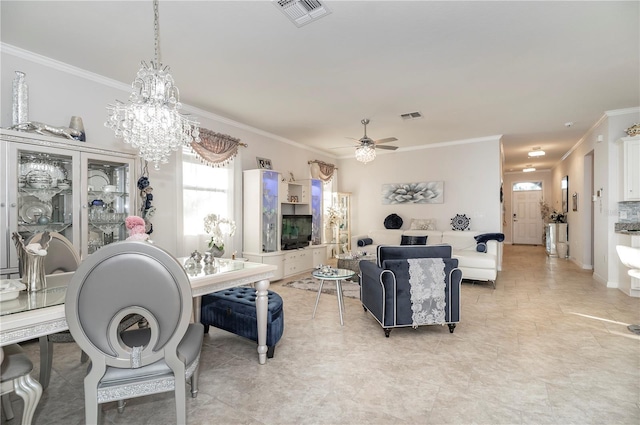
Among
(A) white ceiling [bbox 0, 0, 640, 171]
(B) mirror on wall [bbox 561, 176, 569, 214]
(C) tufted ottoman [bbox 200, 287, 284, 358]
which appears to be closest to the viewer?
(A) white ceiling [bbox 0, 0, 640, 171]

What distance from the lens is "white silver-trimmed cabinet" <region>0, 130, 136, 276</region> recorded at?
2660 millimetres

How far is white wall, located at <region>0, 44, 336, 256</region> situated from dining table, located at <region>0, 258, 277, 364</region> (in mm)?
1875

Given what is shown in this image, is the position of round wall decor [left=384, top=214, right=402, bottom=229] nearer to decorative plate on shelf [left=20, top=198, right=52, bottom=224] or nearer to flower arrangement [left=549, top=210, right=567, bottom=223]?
flower arrangement [left=549, top=210, right=567, bottom=223]

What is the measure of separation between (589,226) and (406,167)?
3.98 m

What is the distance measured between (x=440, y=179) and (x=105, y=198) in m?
6.19

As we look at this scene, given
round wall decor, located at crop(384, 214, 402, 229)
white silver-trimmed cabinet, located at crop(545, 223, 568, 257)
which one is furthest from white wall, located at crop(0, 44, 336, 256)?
white silver-trimmed cabinet, located at crop(545, 223, 568, 257)

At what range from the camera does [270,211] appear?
5578 millimetres

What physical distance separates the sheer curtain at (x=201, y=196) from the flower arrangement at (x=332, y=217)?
2.65 meters

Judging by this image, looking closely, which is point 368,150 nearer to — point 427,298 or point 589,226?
point 427,298

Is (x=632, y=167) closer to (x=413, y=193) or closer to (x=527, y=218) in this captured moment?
(x=413, y=193)

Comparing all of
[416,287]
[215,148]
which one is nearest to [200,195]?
[215,148]

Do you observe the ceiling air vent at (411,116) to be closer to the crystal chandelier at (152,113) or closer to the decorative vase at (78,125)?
the crystal chandelier at (152,113)

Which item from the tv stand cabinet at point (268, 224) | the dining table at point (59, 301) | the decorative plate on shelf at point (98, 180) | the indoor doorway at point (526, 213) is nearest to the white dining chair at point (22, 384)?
the dining table at point (59, 301)

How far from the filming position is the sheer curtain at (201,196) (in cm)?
461
